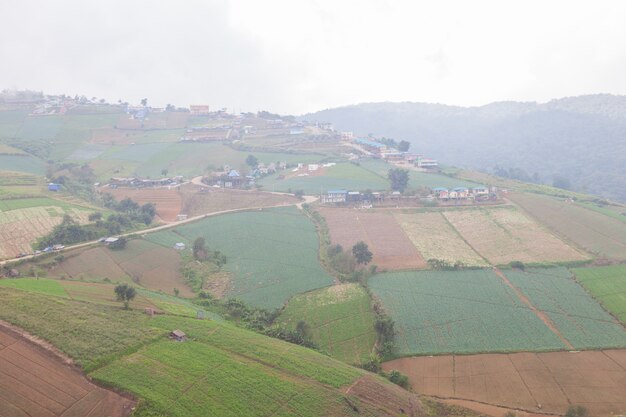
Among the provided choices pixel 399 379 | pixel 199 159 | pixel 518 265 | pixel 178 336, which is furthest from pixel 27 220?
pixel 518 265

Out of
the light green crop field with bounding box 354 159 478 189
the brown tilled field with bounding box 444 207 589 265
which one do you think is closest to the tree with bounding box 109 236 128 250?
the brown tilled field with bounding box 444 207 589 265

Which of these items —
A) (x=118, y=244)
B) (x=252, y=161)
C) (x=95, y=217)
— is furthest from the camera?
(x=252, y=161)

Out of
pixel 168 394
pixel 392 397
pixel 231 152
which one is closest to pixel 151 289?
pixel 168 394

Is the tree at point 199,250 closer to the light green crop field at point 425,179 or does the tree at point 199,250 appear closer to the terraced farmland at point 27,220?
the terraced farmland at point 27,220

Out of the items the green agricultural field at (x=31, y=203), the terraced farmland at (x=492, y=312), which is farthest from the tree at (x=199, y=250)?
the green agricultural field at (x=31, y=203)

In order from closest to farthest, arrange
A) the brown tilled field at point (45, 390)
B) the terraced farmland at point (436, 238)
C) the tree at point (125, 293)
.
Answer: the brown tilled field at point (45, 390) → the tree at point (125, 293) → the terraced farmland at point (436, 238)

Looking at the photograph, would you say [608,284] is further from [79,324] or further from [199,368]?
[79,324]

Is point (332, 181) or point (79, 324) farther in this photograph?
point (332, 181)
